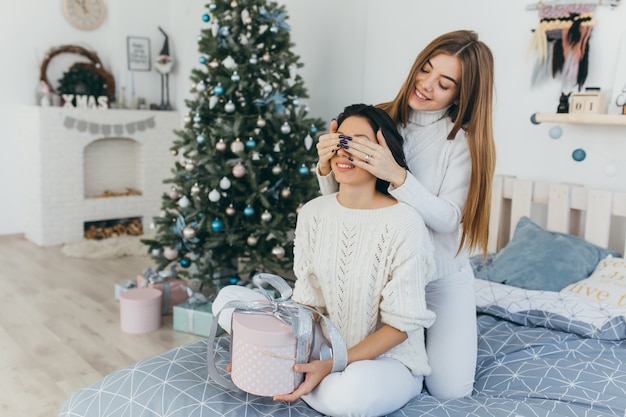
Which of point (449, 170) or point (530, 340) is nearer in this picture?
point (449, 170)

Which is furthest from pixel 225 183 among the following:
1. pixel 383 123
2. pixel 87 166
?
pixel 87 166

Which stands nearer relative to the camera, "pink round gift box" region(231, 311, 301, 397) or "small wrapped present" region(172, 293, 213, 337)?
"pink round gift box" region(231, 311, 301, 397)

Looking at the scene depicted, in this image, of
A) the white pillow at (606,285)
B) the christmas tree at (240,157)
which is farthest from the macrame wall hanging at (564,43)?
the christmas tree at (240,157)

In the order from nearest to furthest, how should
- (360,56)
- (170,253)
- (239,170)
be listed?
(239,170)
(170,253)
(360,56)

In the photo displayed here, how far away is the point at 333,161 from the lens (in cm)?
152

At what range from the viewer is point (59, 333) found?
9.66 feet

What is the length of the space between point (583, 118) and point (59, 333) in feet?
8.69

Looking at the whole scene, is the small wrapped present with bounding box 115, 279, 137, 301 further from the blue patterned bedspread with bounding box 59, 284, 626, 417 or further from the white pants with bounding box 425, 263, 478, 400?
the white pants with bounding box 425, 263, 478, 400

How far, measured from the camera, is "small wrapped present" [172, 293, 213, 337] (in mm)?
2965

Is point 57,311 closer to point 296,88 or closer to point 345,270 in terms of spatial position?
point 296,88

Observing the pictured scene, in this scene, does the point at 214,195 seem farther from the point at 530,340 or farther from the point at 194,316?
the point at 530,340

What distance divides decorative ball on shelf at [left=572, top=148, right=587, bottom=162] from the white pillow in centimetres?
52

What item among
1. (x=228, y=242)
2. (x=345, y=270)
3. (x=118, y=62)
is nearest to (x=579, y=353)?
(x=345, y=270)

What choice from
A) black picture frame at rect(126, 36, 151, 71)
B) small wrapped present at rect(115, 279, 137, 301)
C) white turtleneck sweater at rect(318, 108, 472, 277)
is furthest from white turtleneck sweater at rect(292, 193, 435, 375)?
black picture frame at rect(126, 36, 151, 71)
